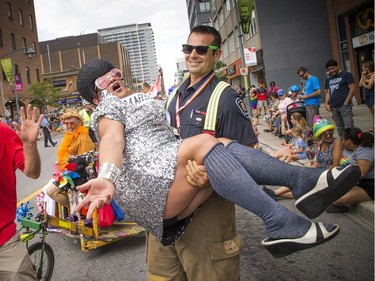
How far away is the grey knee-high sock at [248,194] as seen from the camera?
1938mm

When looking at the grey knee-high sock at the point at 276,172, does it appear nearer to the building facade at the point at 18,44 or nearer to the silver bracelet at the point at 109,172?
the silver bracelet at the point at 109,172

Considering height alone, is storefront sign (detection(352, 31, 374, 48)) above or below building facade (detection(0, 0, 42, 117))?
below

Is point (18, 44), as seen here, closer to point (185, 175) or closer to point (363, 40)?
point (363, 40)

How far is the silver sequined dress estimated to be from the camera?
203 centimetres

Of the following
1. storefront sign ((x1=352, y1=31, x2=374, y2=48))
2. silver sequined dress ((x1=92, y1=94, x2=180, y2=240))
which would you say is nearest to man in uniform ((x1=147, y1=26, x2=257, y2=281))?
silver sequined dress ((x1=92, y1=94, x2=180, y2=240))

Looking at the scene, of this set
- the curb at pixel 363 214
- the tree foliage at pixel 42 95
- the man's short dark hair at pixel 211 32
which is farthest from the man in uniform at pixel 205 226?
the tree foliage at pixel 42 95

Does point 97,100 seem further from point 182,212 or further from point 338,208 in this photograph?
point 338,208

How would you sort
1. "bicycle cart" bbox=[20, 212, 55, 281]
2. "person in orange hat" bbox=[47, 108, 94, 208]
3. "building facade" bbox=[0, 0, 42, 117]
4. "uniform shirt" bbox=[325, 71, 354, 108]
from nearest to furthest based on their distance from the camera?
"bicycle cart" bbox=[20, 212, 55, 281], "person in orange hat" bbox=[47, 108, 94, 208], "uniform shirt" bbox=[325, 71, 354, 108], "building facade" bbox=[0, 0, 42, 117]

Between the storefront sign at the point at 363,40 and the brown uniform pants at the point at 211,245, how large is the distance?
15149 millimetres

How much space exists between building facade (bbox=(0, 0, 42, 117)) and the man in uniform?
35512 mm

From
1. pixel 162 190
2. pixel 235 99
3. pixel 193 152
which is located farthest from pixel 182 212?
pixel 235 99

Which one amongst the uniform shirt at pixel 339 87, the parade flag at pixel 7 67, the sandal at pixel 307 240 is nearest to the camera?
the sandal at pixel 307 240

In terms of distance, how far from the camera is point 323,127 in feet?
19.2

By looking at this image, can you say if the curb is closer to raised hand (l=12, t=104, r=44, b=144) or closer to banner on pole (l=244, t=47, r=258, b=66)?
raised hand (l=12, t=104, r=44, b=144)
